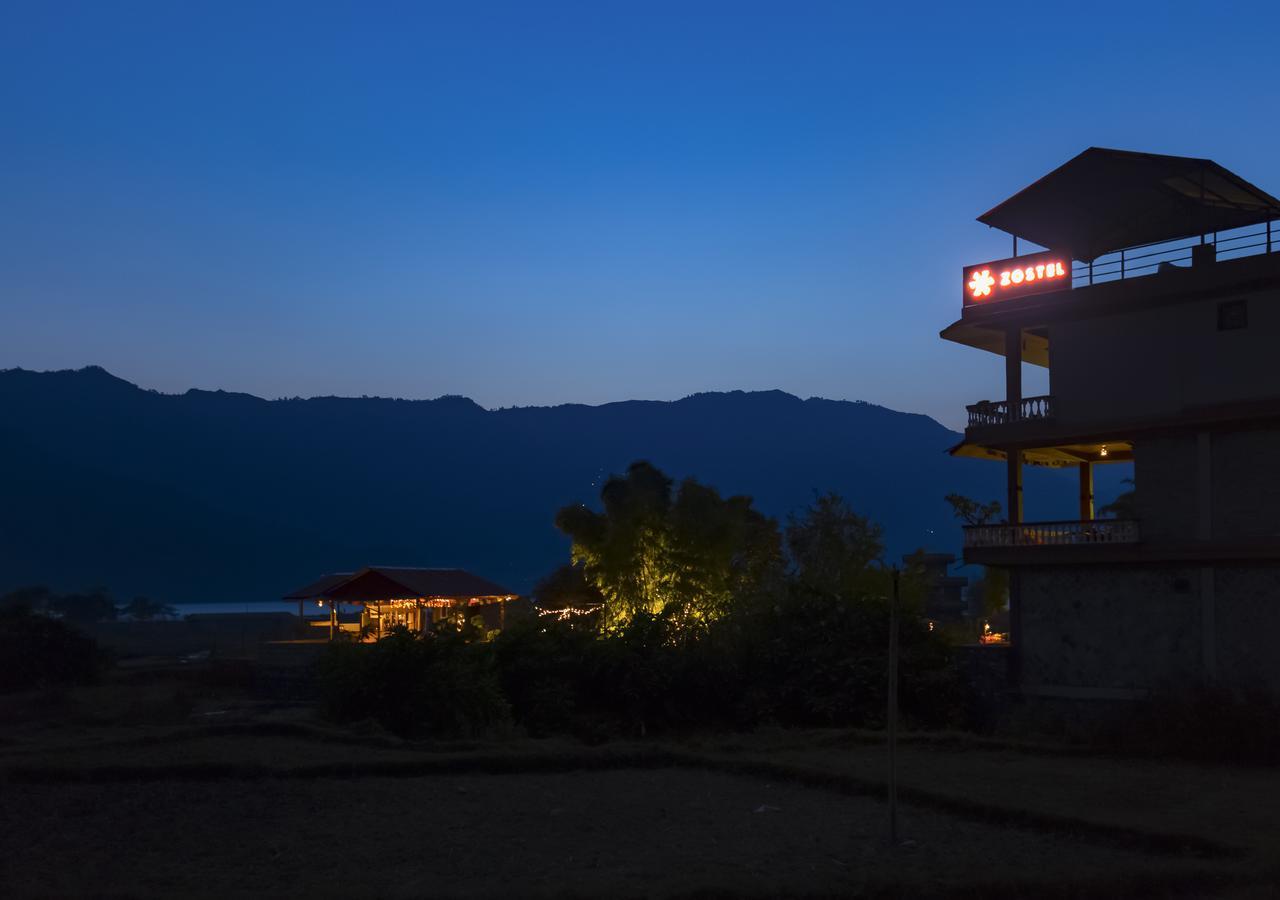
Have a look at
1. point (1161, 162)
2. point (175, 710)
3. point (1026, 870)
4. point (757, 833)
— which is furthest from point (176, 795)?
point (1161, 162)

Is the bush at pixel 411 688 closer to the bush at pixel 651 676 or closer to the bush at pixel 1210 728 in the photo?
the bush at pixel 651 676

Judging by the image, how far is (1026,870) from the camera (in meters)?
10.0

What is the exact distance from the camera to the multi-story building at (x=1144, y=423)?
2202 centimetres

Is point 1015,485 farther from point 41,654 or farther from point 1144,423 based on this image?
point 41,654

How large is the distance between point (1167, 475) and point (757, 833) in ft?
50.1

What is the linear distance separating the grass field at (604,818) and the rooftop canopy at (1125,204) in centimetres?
1290

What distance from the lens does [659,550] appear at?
36.9 metres

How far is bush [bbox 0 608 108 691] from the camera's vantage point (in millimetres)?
33938

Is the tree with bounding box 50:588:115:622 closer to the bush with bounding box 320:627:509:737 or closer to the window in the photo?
the bush with bounding box 320:627:509:737

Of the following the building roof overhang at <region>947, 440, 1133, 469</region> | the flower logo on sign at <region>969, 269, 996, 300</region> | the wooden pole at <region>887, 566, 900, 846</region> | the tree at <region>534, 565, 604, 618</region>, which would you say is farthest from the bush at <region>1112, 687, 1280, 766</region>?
the tree at <region>534, 565, 604, 618</region>

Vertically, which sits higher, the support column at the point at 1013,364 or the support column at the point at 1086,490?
the support column at the point at 1013,364

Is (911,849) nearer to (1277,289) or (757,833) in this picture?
(757,833)

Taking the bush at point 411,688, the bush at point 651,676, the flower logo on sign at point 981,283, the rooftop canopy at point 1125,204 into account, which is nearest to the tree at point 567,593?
the bush at point 651,676

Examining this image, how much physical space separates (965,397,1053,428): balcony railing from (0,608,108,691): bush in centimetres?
2689
